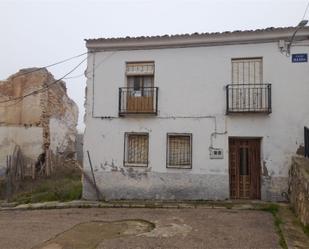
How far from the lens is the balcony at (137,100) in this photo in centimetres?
1188

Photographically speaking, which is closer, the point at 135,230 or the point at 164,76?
the point at 135,230

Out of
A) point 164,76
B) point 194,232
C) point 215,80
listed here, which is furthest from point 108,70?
point 194,232

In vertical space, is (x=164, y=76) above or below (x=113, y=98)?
above

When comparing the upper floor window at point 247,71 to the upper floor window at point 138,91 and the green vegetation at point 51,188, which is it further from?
the green vegetation at point 51,188

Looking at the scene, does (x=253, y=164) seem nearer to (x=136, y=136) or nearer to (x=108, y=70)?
(x=136, y=136)

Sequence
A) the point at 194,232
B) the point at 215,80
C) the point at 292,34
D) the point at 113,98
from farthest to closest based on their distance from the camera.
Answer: the point at 113,98 → the point at 215,80 → the point at 292,34 → the point at 194,232

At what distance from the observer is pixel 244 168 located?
37.3 ft

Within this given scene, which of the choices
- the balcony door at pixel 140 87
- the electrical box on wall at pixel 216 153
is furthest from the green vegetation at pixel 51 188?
the electrical box on wall at pixel 216 153

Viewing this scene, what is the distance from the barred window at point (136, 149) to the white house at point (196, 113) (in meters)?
0.04


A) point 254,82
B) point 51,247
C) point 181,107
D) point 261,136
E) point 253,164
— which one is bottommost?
point 51,247

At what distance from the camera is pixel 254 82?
11211 millimetres

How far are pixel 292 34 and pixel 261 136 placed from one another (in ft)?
11.5

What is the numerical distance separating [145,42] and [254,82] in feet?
13.5

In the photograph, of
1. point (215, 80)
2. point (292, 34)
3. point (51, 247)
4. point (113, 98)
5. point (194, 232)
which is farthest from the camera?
point (113, 98)
